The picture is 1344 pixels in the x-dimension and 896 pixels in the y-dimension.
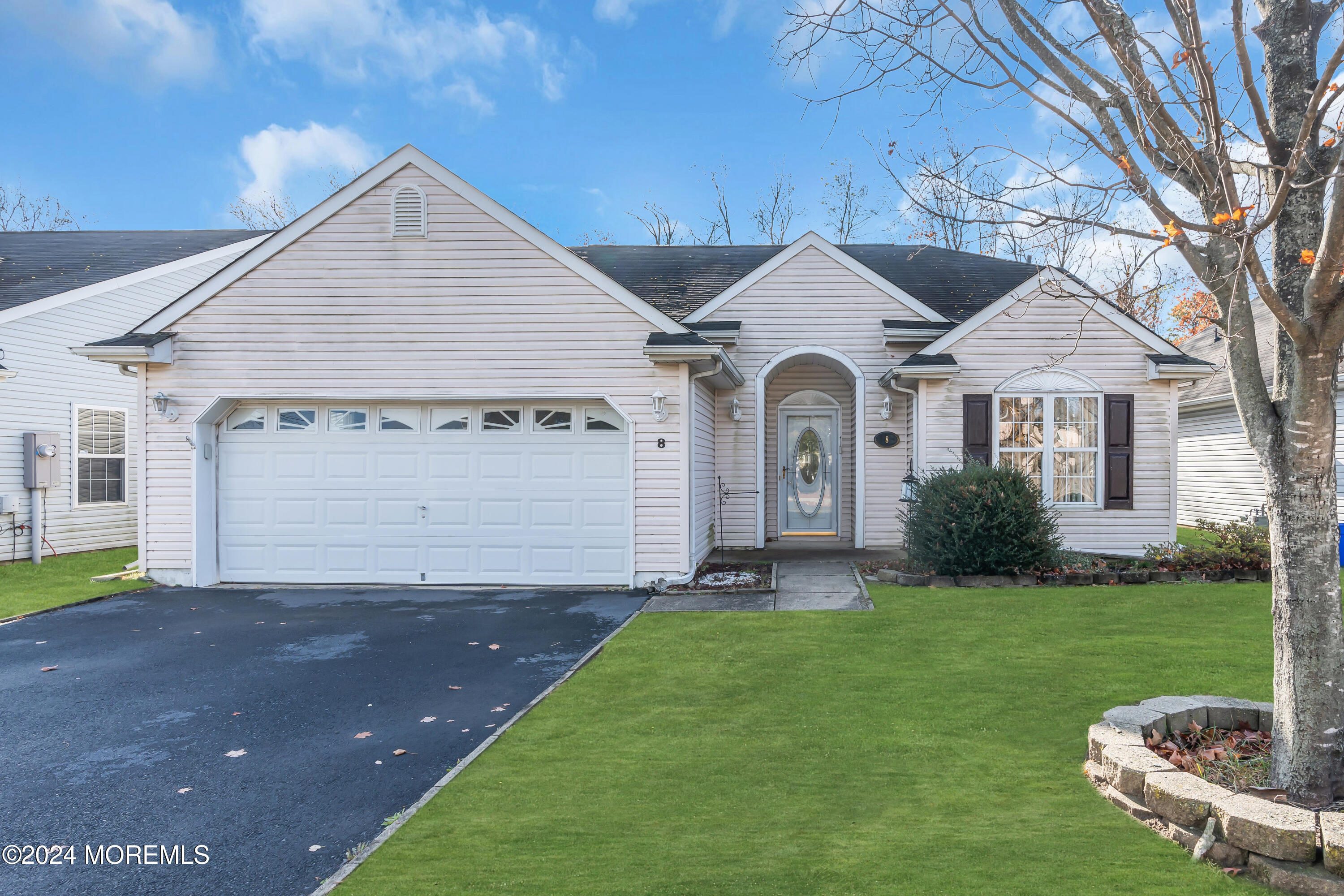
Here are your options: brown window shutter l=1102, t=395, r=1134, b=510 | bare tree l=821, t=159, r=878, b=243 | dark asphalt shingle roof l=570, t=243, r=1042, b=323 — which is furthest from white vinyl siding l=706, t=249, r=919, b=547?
bare tree l=821, t=159, r=878, b=243

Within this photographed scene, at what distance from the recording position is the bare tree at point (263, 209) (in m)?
30.1

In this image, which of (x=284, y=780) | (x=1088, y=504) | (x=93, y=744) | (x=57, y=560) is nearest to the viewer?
(x=284, y=780)

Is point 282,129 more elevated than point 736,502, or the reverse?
point 282,129

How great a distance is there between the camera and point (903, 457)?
42.6ft

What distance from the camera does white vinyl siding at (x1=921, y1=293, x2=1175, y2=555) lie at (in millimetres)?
11719

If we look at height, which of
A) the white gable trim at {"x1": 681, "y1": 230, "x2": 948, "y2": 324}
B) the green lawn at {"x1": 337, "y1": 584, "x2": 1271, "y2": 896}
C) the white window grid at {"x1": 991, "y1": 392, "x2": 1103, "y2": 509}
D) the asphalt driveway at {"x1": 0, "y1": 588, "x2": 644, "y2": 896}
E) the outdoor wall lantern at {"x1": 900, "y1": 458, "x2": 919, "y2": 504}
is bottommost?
the asphalt driveway at {"x1": 0, "y1": 588, "x2": 644, "y2": 896}

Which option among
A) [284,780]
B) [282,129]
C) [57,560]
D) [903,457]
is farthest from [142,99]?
[284,780]

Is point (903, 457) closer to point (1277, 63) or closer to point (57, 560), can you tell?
point (1277, 63)

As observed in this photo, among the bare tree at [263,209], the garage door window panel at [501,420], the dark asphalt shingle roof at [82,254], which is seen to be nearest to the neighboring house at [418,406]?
the garage door window panel at [501,420]

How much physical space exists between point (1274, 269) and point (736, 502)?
9.95 m

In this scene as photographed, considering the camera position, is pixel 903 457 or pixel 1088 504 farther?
pixel 903 457

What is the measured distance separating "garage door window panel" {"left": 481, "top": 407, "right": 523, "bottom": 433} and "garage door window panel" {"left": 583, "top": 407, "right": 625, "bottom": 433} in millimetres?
884

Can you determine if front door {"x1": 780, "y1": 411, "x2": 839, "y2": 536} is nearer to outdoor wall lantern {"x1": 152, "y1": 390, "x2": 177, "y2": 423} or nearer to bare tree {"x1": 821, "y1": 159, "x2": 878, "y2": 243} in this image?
outdoor wall lantern {"x1": 152, "y1": 390, "x2": 177, "y2": 423}

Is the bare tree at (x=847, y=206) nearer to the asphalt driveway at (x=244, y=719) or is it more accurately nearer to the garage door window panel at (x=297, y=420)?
the garage door window panel at (x=297, y=420)
